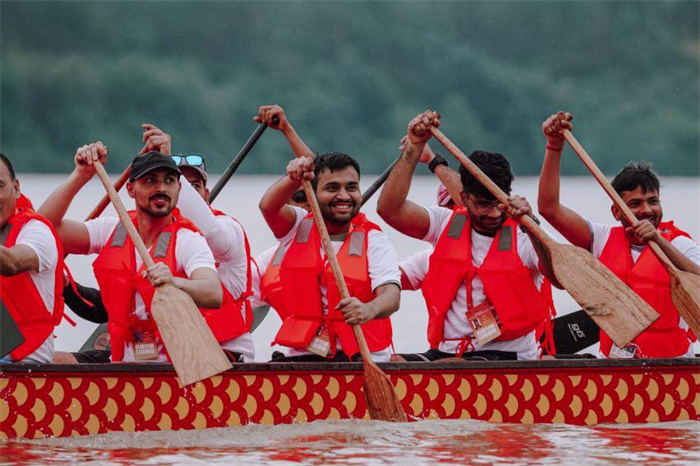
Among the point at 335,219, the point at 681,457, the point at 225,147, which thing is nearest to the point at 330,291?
the point at 335,219

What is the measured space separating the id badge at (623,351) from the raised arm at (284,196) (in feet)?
5.23

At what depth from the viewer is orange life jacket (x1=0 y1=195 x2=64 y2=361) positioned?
4.73 m

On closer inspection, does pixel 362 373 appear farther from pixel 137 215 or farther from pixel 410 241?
pixel 410 241

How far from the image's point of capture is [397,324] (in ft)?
33.1

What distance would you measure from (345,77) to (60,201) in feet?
23.4

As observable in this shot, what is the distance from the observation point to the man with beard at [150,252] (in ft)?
16.2

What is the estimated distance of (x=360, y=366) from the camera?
4.92m

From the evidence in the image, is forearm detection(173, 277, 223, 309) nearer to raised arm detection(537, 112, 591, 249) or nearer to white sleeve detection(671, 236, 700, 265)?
raised arm detection(537, 112, 591, 249)

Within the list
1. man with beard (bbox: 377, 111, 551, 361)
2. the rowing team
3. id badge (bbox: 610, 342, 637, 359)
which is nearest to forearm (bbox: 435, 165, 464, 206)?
the rowing team

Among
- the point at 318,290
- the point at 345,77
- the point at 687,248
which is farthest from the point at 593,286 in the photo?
the point at 345,77

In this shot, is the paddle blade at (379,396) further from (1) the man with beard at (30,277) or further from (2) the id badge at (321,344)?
(1) the man with beard at (30,277)

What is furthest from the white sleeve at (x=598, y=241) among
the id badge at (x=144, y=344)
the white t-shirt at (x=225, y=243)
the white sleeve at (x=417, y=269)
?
the id badge at (x=144, y=344)

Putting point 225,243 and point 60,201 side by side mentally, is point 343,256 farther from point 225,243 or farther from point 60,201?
point 60,201

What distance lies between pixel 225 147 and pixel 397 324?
2470 mm
